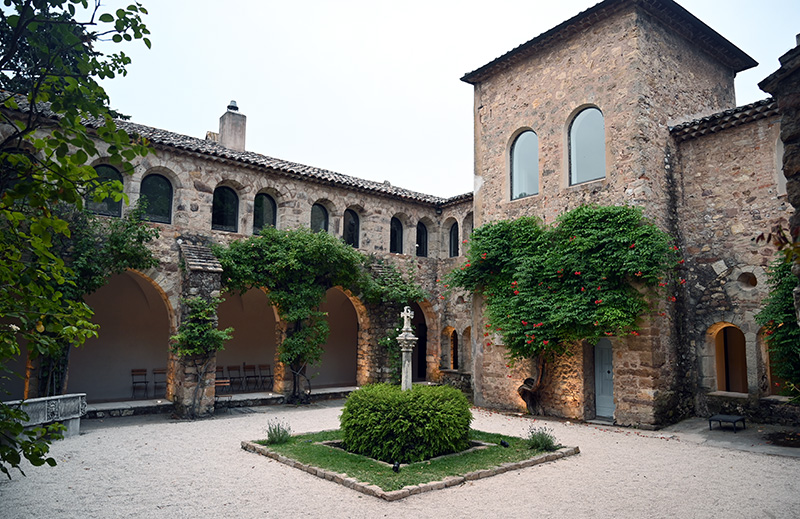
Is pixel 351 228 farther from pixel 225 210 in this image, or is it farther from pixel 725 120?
pixel 725 120

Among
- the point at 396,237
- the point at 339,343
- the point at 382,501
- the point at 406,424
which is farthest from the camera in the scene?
the point at 339,343

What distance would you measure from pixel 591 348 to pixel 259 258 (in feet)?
28.7

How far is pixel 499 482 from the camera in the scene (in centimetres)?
719

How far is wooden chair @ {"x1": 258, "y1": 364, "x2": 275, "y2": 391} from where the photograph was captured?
18.3 metres

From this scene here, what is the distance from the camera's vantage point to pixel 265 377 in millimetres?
18562

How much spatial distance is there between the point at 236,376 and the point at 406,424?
11.6m

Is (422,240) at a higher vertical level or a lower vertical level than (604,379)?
higher

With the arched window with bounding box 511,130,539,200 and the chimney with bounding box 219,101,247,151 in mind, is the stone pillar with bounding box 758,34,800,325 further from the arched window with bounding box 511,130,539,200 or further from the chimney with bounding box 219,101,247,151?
the chimney with bounding box 219,101,247,151

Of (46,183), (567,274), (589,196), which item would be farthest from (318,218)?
(46,183)

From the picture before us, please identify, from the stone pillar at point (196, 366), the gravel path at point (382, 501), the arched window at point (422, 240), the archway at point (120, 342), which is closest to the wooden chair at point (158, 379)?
the archway at point (120, 342)

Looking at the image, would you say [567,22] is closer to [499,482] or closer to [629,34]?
[629,34]

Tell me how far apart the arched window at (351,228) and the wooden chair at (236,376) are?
578 centimetres

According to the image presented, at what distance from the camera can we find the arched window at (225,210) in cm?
1460

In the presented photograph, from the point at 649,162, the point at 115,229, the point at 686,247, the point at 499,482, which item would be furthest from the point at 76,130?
the point at 686,247
